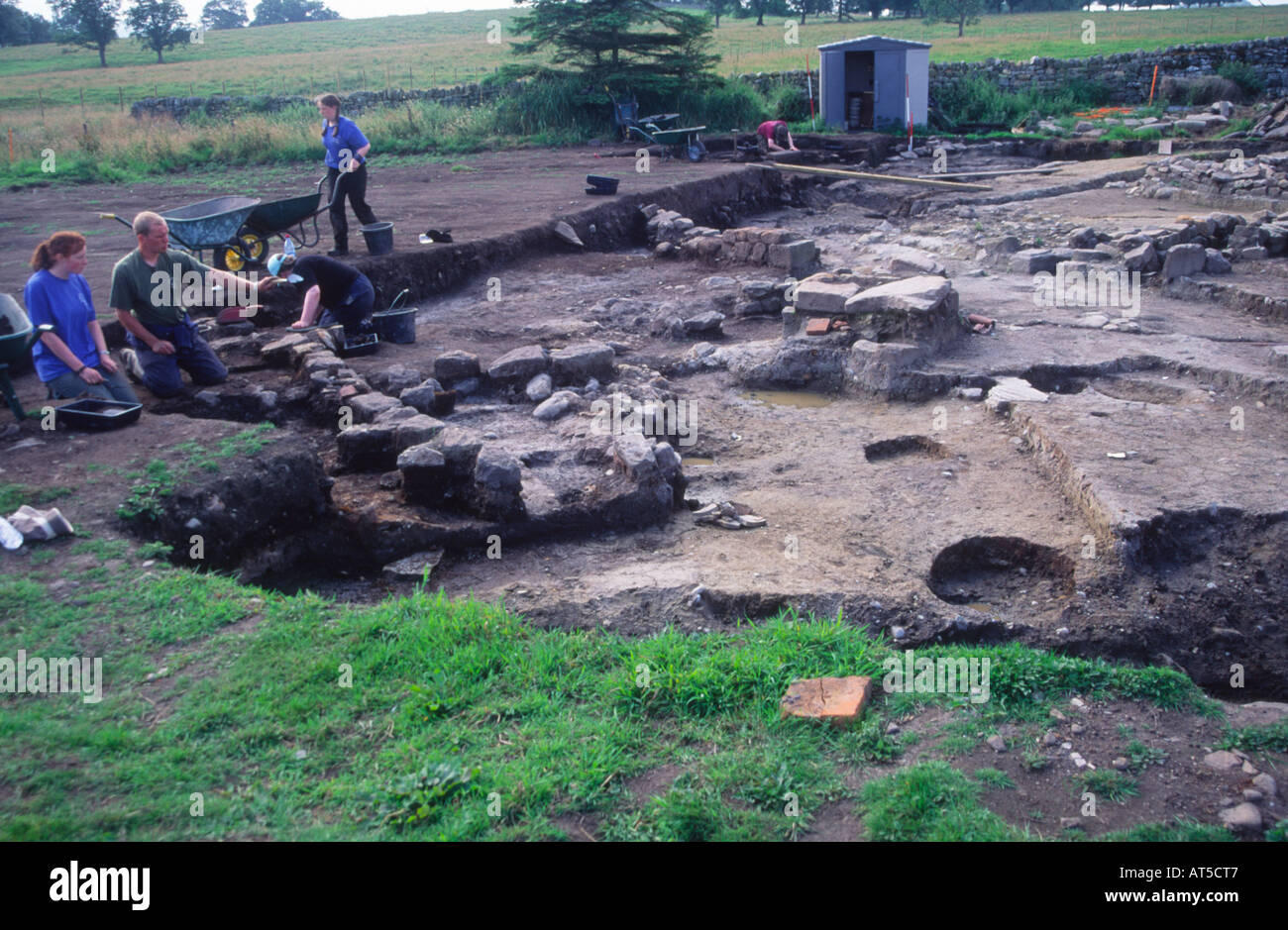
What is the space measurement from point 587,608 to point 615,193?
12.2 meters

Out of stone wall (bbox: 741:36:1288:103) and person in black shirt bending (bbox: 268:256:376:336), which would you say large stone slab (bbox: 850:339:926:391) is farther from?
stone wall (bbox: 741:36:1288:103)

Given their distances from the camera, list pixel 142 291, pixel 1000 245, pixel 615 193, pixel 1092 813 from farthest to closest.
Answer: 1. pixel 615 193
2. pixel 1000 245
3. pixel 142 291
4. pixel 1092 813

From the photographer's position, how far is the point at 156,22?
165 feet

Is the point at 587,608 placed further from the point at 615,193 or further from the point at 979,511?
the point at 615,193

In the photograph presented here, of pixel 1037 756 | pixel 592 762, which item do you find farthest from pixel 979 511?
pixel 592 762

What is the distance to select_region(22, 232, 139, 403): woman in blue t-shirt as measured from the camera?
670cm

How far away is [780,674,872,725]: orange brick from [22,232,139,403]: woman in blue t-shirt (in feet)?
18.8

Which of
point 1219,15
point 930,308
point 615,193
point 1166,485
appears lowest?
point 1166,485

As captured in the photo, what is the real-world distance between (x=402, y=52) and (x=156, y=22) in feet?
44.2

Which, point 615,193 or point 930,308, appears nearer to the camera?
point 930,308

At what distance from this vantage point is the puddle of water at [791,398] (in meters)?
8.52

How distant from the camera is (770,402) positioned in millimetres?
8531

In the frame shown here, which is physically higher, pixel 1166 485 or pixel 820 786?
pixel 1166 485

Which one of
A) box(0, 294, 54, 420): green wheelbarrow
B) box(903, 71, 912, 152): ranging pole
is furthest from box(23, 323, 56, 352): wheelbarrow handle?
box(903, 71, 912, 152): ranging pole
